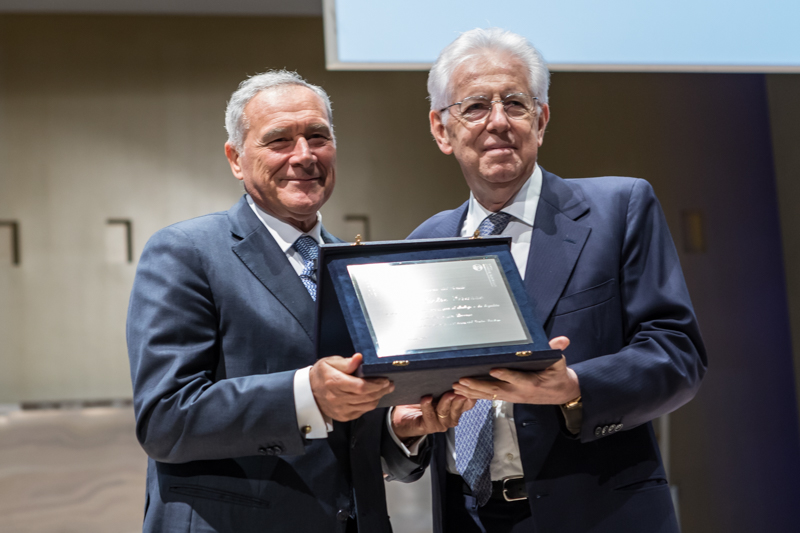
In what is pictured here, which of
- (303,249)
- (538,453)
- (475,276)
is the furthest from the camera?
(303,249)

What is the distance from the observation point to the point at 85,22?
471cm

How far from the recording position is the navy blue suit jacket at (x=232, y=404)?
1455mm

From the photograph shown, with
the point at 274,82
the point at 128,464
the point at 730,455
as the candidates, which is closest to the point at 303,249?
the point at 274,82

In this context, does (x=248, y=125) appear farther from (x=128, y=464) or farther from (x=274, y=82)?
(x=128, y=464)

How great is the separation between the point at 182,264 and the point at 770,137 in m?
4.65

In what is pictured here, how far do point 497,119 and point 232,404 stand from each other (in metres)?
0.93

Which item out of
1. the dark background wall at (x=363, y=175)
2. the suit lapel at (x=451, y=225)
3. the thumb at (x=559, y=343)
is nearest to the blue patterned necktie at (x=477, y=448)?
the thumb at (x=559, y=343)

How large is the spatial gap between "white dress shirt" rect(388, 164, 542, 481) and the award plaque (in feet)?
0.80

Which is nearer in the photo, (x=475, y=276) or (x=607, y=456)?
(x=475, y=276)

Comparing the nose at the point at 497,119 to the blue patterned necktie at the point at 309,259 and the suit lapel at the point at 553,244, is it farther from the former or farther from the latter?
the blue patterned necktie at the point at 309,259

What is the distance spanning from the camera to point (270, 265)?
5.44 feet

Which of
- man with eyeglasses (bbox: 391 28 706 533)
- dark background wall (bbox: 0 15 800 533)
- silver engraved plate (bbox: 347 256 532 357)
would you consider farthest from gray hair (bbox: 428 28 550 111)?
dark background wall (bbox: 0 15 800 533)

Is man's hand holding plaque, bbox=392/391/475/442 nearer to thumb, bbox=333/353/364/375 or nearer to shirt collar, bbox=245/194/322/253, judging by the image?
thumb, bbox=333/353/364/375

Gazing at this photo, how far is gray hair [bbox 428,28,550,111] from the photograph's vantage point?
1798 mm
